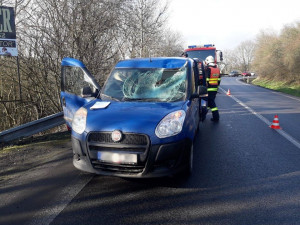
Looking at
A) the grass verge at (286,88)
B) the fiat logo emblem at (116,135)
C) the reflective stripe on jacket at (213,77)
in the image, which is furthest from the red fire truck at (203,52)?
the fiat logo emblem at (116,135)

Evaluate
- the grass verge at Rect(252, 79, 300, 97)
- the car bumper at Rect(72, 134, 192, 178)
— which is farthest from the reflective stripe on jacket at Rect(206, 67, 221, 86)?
the grass verge at Rect(252, 79, 300, 97)

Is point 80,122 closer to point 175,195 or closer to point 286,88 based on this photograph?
point 175,195

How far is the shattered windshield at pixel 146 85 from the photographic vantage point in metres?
4.28

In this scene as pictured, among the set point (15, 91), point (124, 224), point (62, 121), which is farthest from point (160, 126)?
point (15, 91)

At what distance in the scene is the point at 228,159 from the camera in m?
4.67

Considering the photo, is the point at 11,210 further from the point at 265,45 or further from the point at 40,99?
the point at 265,45

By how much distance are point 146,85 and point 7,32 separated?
3.69 metres

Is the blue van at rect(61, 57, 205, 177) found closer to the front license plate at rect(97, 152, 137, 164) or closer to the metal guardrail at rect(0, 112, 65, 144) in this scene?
the front license plate at rect(97, 152, 137, 164)

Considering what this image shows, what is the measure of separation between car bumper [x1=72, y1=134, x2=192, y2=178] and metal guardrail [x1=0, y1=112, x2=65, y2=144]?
2.37 meters

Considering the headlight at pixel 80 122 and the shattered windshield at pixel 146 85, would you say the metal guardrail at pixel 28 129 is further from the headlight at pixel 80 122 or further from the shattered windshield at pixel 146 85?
the headlight at pixel 80 122

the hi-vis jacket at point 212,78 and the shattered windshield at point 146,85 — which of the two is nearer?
the shattered windshield at point 146,85

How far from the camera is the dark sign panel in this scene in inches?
227

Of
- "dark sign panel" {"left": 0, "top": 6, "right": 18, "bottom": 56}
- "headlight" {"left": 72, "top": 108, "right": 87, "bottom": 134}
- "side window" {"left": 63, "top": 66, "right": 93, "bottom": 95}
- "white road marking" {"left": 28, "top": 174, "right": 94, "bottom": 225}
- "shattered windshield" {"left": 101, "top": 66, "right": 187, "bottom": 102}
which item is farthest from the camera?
"dark sign panel" {"left": 0, "top": 6, "right": 18, "bottom": 56}

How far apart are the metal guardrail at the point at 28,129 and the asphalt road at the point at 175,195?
3.87ft
